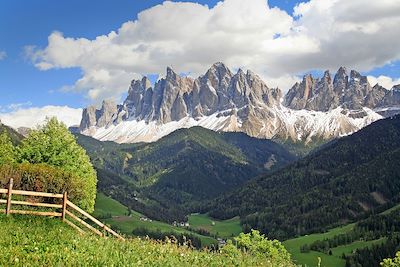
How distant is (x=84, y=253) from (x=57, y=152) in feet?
178

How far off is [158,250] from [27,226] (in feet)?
38.0

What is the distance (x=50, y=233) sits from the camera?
25.7 meters

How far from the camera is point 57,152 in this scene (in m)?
70.9

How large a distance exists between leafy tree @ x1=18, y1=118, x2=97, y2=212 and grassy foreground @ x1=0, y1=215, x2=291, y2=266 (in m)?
41.8

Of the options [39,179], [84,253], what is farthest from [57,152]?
[84,253]

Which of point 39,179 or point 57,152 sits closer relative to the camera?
point 39,179

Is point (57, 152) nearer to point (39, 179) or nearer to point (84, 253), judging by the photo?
point (39, 179)

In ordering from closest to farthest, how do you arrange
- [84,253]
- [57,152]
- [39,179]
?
[84,253], [39,179], [57,152]

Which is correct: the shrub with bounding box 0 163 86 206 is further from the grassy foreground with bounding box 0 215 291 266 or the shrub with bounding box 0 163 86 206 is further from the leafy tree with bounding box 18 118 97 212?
the grassy foreground with bounding box 0 215 291 266

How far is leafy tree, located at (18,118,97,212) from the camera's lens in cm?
6876

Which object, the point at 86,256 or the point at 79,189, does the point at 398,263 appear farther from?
the point at 86,256

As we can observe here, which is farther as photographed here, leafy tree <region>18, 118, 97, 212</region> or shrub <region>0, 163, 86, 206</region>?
leafy tree <region>18, 118, 97, 212</region>

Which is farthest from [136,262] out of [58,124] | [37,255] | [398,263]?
[398,263]

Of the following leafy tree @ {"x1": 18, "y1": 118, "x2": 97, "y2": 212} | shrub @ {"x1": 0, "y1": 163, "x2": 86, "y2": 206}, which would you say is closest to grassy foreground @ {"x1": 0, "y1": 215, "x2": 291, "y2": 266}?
shrub @ {"x1": 0, "y1": 163, "x2": 86, "y2": 206}
